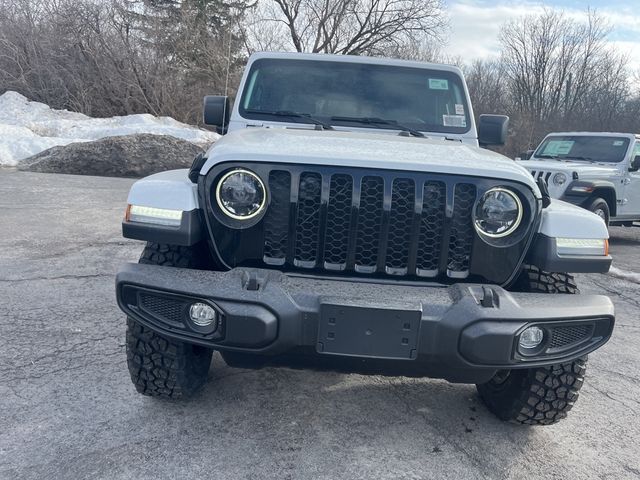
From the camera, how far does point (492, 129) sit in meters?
3.91

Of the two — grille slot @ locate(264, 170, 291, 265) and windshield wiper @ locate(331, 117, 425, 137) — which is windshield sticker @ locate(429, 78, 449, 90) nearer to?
windshield wiper @ locate(331, 117, 425, 137)

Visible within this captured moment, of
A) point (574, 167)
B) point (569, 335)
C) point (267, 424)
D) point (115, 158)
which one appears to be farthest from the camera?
point (115, 158)

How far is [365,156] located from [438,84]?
6.00 ft

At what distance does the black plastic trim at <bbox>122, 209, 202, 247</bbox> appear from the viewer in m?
2.31

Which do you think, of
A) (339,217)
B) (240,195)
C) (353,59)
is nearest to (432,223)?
(339,217)

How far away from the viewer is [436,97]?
12.8 ft

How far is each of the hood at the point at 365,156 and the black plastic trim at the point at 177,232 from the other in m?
0.23

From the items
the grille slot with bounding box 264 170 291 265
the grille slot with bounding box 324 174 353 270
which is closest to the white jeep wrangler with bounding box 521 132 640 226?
the grille slot with bounding box 324 174 353 270

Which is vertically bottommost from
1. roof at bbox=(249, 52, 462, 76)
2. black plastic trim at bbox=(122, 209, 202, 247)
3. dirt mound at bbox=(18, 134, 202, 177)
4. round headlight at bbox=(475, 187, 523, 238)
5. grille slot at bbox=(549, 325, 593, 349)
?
dirt mound at bbox=(18, 134, 202, 177)

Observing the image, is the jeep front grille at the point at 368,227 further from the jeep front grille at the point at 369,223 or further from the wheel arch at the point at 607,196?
the wheel arch at the point at 607,196

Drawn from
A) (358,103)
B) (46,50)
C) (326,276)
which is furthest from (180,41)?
(326,276)

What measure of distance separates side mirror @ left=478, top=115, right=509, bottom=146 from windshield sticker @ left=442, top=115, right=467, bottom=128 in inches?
7.5

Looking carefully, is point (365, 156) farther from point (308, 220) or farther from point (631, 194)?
point (631, 194)

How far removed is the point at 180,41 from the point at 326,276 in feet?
75.8
